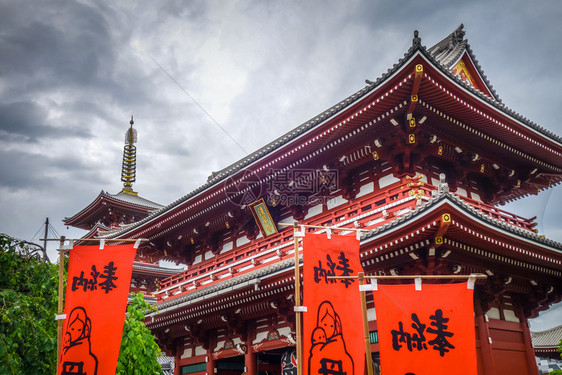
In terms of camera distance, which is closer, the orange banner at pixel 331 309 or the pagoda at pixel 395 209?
the orange banner at pixel 331 309

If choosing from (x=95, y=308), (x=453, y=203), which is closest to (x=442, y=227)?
(x=453, y=203)

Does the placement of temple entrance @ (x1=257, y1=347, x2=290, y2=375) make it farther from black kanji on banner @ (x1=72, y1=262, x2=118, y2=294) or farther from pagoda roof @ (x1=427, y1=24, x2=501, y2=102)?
pagoda roof @ (x1=427, y1=24, x2=501, y2=102)

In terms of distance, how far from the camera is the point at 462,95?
1263 cm

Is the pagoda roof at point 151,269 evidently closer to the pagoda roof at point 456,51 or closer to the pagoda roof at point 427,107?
the pagoda roof at point 427,107

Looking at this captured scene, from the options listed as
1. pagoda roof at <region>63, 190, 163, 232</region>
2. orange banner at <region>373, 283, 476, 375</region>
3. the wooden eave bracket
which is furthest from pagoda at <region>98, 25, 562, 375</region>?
pagoda roof at <region>63, 190, 163, 232</region>

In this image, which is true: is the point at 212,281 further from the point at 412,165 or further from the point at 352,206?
the point at 412,165

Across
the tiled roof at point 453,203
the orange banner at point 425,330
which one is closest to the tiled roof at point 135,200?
→ the tiled roof at point 453,203

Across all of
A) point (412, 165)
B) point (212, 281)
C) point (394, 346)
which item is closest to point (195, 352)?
point (212, 281)

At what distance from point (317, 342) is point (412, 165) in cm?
637

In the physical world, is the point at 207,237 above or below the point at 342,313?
above

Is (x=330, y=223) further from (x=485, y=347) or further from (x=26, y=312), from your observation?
(x=26, y=312)

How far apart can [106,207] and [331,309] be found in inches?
1153

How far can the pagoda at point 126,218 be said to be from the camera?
3344 cm

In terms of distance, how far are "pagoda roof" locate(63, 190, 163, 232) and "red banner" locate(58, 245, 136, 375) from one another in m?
24.0
